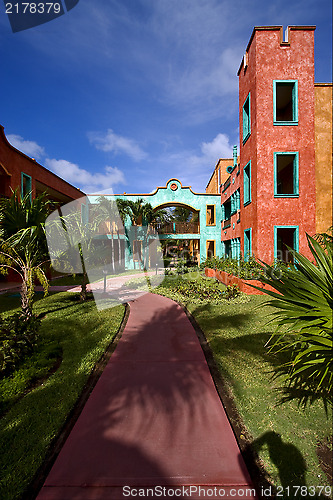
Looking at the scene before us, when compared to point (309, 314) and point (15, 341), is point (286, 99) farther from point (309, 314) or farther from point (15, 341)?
point (15, 341)

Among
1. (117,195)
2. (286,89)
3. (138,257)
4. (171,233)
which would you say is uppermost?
(286,89)

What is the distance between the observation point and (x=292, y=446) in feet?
8.68

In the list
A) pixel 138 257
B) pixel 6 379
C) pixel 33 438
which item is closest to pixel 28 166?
pixel 138 257

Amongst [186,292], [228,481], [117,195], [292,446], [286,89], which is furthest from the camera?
[117,195]

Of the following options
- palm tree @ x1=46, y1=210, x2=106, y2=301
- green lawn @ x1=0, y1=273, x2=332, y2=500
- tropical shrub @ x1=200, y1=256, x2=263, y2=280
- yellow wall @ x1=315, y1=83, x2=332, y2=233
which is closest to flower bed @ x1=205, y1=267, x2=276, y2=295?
tropical shrub @ x1=200, y1=256, x2=263, y2=280

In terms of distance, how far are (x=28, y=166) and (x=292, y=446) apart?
1927cm

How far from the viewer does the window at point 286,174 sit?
11727mm

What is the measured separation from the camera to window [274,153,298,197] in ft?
38.5

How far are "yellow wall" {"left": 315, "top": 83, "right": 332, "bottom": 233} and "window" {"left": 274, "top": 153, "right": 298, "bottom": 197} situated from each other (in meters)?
1.06

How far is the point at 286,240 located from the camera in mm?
14570

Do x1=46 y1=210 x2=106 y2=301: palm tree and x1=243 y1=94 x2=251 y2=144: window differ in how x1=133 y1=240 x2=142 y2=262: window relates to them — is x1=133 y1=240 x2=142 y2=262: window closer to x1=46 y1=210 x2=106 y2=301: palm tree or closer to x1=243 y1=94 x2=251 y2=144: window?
x1=46 y1=210 x2=106 y2=301: palm tree

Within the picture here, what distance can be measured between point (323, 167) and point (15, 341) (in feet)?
47.3

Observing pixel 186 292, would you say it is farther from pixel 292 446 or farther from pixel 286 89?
pixel 286 89

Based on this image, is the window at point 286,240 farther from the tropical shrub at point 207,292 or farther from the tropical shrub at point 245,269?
the tropical shrub at point 207,292
